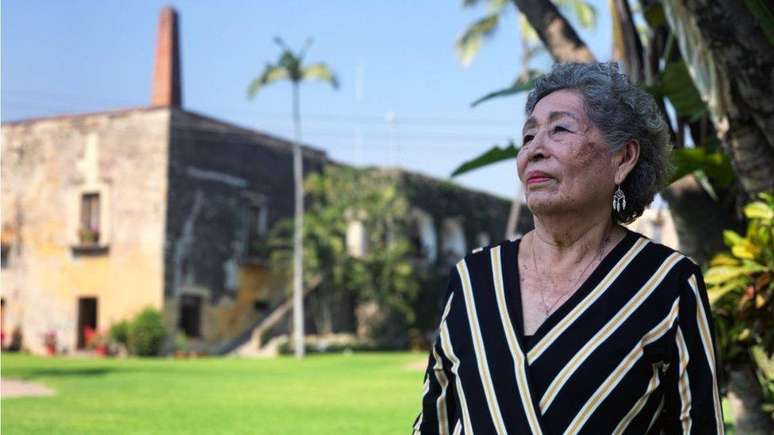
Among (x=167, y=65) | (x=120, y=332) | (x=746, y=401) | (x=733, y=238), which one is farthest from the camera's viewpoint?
(x=167, y=65)

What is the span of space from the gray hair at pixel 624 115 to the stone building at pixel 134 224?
951 inches

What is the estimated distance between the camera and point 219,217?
90.8ft

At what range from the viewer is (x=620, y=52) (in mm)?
6348

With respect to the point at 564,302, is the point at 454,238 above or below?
above

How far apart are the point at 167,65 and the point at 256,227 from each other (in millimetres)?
5348

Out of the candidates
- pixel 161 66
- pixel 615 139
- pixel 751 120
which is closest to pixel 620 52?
pixel 751 120

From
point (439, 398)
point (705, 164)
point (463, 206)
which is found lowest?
Result: point (439, 398)

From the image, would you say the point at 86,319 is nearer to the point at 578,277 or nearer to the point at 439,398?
the point at 439,398

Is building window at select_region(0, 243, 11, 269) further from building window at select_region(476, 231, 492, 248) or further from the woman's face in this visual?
the woman's face

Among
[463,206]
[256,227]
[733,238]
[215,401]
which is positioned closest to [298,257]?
[256,227]

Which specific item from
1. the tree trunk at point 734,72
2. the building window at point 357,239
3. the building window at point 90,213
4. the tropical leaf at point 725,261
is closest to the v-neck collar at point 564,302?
the tree trunk at point 734,72

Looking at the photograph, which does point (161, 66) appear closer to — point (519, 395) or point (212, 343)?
point (212, 343)

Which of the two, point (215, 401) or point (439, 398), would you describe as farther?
point (215, 401)

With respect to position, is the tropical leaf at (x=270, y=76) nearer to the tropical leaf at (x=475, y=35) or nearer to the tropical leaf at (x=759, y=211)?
the tropical leaf at (x=475, y=35)
